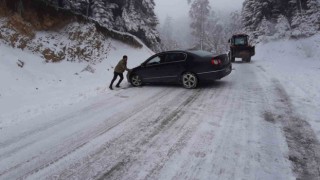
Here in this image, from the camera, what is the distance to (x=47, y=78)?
42.5 ft

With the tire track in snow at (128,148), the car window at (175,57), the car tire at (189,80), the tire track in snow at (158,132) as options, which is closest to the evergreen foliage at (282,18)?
the car window at (175,57)

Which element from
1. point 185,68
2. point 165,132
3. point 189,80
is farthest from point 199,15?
point 165,132

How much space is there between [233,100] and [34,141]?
5286 mm

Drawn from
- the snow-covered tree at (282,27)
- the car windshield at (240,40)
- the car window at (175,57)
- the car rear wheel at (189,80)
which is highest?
the snow-covered tree at (282,27)

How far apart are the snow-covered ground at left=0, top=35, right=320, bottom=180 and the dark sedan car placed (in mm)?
412

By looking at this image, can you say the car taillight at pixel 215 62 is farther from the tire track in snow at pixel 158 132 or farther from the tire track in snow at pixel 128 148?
the tire track in snow at pixel 128 148

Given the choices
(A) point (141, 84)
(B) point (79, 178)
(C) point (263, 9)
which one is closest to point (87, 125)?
(B) point (79, 178)

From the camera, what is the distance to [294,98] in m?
7.84

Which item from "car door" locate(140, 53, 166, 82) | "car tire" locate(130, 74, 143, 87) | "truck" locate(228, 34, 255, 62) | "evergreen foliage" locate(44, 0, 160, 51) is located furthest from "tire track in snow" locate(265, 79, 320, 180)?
"evergreen foliage" locate(44, 0, 160, 51)

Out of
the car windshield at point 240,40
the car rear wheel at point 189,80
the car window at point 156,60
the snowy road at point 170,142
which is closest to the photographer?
the snowy road at point 170,142

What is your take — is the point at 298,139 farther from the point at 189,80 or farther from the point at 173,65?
the point at 173,65

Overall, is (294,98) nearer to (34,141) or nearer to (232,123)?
(232,123)

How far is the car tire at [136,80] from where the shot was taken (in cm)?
1200

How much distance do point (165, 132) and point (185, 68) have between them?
5.11m
